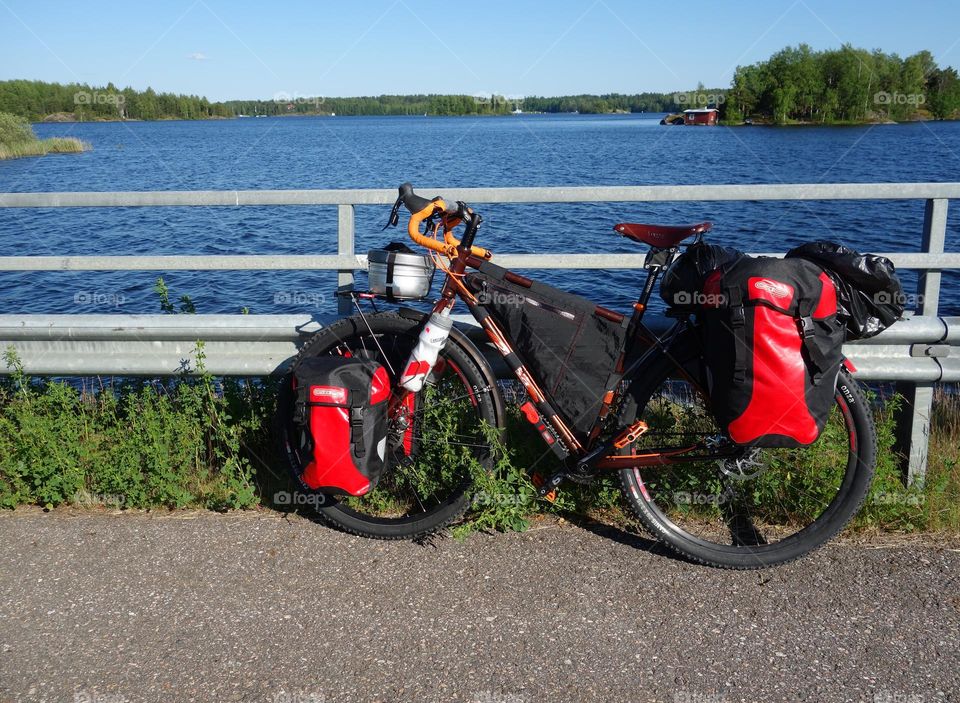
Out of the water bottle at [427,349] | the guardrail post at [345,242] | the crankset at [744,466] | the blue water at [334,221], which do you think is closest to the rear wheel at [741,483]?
the crankset at [744,466]

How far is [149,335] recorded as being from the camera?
177 inches

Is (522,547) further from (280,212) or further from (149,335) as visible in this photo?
(280,212)

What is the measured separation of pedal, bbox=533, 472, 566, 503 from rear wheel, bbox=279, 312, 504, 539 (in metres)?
0.26

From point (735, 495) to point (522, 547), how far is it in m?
1.04

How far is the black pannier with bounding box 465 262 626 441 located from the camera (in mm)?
3844

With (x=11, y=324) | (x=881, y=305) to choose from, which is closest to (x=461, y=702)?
(x=881, y=305)

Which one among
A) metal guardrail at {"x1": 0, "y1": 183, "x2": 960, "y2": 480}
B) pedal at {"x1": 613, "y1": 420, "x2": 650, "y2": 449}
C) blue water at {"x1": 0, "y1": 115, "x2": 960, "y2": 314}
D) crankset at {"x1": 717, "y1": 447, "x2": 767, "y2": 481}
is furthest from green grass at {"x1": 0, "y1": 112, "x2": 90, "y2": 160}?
crankset at {"x1": 717, "y1": 447, "x2": 767, "y2": 481}

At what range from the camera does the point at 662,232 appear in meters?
3.75

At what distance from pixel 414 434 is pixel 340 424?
530mm

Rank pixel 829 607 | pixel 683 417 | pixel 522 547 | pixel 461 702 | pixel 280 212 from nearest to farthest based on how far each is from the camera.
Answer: pixel 461 702
pixel 829 607
pixel 522 547
pixel 683 417
pixel 280 212

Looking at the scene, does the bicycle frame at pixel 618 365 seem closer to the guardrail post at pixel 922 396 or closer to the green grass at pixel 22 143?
the guardrail post at pixel 922 396

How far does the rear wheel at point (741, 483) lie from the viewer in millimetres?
3754

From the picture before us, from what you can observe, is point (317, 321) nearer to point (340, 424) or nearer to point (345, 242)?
point (345, 242)

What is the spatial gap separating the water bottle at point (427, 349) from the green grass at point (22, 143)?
67893mm
